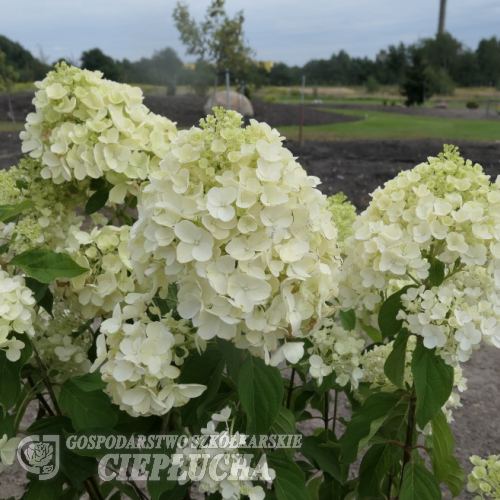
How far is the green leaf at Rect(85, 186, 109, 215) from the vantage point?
64.2 inches

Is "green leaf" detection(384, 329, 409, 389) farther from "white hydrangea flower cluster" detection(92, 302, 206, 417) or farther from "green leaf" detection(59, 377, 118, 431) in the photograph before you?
"green leaf" detection(59, 377, 118, 431)

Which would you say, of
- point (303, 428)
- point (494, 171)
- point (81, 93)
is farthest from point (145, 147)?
point (494, 171)

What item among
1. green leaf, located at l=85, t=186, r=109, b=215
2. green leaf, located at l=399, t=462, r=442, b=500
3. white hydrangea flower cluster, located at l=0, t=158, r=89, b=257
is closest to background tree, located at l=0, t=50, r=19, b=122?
white hydrangea flower cluster, located at l=0, t=158, r=89, b=257

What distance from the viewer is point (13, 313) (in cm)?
119

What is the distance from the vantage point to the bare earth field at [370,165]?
10.8 feet

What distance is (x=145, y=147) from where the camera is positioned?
1580 mm

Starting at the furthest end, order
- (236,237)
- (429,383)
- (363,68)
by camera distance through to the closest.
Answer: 1. (363,68)
2. (429,383)
3. (236,237)

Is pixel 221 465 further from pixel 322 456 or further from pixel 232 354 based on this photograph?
pixel 322 456

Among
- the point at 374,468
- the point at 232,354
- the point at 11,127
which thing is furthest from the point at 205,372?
the point at 11,127

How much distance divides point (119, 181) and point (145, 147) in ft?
0.38

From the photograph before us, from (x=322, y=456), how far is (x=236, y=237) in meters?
0.82

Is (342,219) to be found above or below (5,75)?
Result: below

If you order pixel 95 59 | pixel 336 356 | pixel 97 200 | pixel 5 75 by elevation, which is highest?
pixel 95 59

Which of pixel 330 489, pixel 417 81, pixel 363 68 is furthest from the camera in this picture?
pixel 363 68
